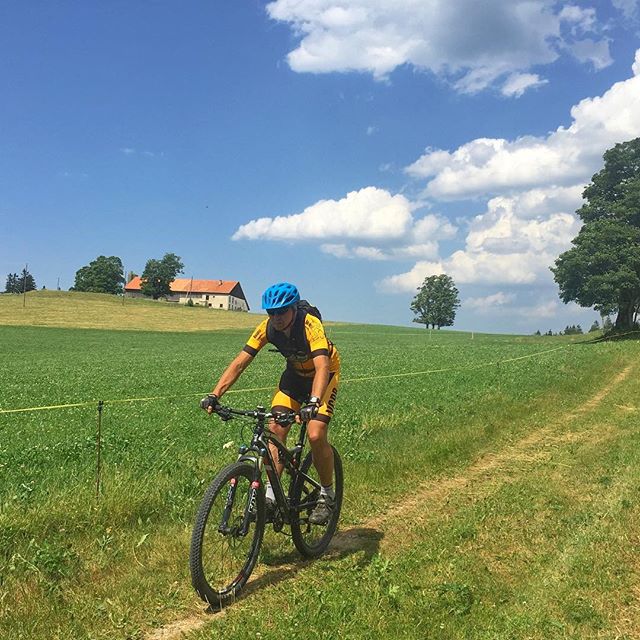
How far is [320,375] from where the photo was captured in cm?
553

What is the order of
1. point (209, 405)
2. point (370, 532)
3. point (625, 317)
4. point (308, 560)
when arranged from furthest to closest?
point (625, 317) → point (370, 532) → point (308, 560) → point (209, 405)

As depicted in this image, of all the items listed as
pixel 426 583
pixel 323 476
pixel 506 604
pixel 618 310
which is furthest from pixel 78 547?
pixel 618 310

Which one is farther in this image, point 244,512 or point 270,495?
point 270,495

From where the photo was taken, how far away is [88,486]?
7000 mm

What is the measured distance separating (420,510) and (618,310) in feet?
205

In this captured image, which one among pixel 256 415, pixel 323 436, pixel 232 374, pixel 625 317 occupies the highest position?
pixel 625 317

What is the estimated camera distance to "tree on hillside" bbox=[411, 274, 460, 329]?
160875mm

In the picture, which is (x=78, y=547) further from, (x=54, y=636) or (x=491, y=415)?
(x=491, y=415)

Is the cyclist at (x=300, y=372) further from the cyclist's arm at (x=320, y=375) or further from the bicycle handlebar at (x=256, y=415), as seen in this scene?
the bicycle handlebar at (x=256, y=415)

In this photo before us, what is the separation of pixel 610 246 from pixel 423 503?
54545mm

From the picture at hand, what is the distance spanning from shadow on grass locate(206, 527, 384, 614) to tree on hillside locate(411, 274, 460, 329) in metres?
156

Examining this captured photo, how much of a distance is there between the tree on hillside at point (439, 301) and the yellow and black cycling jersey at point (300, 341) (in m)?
157

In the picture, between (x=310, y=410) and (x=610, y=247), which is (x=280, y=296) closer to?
(x=310, y=410)

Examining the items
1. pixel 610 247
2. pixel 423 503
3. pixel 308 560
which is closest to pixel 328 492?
pixel 308 560
